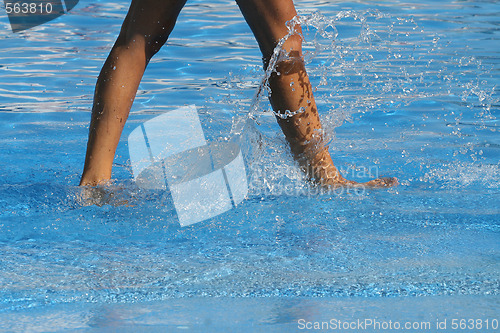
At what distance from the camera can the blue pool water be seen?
54.4 inches

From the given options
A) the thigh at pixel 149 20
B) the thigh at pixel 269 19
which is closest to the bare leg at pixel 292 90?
the thigh at pixel 269 19

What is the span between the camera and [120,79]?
2.19m

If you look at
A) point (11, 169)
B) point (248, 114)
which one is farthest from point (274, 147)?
point (11, 169)

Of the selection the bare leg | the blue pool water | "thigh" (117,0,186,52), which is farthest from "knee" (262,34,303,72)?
"thigh" (117,0,186,52)

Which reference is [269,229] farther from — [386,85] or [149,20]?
[386,85]

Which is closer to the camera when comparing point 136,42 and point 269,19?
point 269,19

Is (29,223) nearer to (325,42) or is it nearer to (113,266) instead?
(113,266)

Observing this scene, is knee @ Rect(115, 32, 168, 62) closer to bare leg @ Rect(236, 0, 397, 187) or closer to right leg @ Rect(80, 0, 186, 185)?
right leg @ Rect(80, 0, 186, 185)

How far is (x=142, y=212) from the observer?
2037 millimetres

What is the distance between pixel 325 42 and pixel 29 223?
3.73 meters

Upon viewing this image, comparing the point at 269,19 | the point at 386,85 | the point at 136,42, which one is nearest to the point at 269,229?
the point at 269,19

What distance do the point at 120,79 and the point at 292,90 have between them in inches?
22.1

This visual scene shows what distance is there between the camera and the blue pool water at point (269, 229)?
4.53 ft

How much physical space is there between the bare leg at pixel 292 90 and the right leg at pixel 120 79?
0.30m
